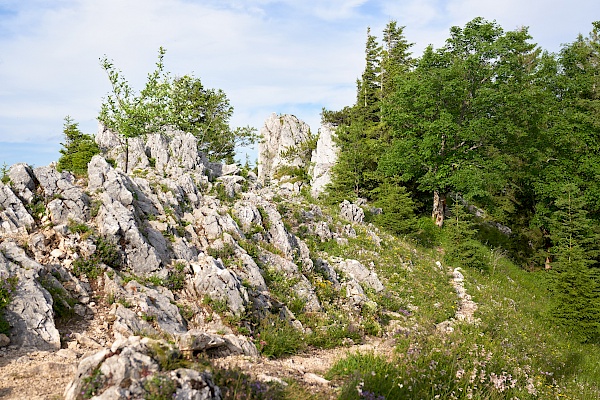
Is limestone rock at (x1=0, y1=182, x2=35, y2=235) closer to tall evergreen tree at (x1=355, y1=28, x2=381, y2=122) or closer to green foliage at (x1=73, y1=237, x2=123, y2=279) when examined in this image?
green foliage at (x1=73, y1=237, x2=123, y2=279)

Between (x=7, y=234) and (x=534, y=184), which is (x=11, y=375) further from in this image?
(x=534, y=184)

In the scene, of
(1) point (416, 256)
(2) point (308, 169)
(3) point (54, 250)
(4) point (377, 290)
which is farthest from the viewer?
(2) point (308, 169)

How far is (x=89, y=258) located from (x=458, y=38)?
104 ft

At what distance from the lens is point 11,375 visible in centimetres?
679

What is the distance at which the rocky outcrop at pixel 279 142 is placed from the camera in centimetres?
5484

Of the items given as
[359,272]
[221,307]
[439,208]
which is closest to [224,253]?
[221,307]

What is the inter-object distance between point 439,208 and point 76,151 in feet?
87.7

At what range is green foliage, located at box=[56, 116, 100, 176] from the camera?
18.6 meters

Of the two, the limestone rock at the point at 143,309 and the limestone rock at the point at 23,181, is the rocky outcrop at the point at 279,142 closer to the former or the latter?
the limestone rock at the point at 23,181

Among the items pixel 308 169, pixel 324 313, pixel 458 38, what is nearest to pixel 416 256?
pixel 324 313

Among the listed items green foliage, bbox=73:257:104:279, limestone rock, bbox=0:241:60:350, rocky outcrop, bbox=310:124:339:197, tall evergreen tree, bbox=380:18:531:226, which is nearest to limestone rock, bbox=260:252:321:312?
green foliage, bbox=73:257:104:279

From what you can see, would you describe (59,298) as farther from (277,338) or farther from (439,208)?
(439,208)

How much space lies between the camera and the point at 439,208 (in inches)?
1280

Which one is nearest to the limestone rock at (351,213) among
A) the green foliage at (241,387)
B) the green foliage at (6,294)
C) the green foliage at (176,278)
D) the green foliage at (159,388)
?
the green foliage at (176,278)
